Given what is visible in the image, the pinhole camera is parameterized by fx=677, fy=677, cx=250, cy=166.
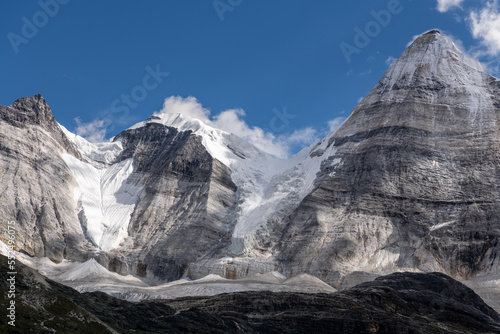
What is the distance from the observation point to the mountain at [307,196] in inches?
5428

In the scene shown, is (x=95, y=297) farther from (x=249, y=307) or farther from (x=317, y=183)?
(x=317, y=183)

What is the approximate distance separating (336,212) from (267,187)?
123 ft

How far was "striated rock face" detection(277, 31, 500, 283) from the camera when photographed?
443 feet

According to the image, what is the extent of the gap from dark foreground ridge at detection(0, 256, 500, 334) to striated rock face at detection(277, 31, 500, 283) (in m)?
21.0

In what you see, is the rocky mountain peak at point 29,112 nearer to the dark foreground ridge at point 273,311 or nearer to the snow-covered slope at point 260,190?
the snow-covered slope at point 260,190

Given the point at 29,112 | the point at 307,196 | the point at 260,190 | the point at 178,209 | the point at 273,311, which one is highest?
the point at 29,112

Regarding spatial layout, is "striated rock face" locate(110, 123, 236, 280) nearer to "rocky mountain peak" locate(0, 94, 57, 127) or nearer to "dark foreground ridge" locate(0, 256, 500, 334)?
"rocky mountain peak" locate(0, 94, 57, 127)

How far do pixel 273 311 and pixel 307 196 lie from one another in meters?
61.8

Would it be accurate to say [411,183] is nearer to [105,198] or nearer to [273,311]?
[273,311]

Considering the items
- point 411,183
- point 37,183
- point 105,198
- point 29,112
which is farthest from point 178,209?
point 411,183

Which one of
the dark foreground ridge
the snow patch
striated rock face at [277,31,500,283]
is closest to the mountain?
striated rock face at [277,31,500,283]

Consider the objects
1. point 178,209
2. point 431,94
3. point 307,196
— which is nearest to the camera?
point 307,196

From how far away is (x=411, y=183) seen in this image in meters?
152

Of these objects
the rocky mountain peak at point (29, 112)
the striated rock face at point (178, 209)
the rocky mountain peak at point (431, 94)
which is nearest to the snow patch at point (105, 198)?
the striated rock face at point (178, 209)
